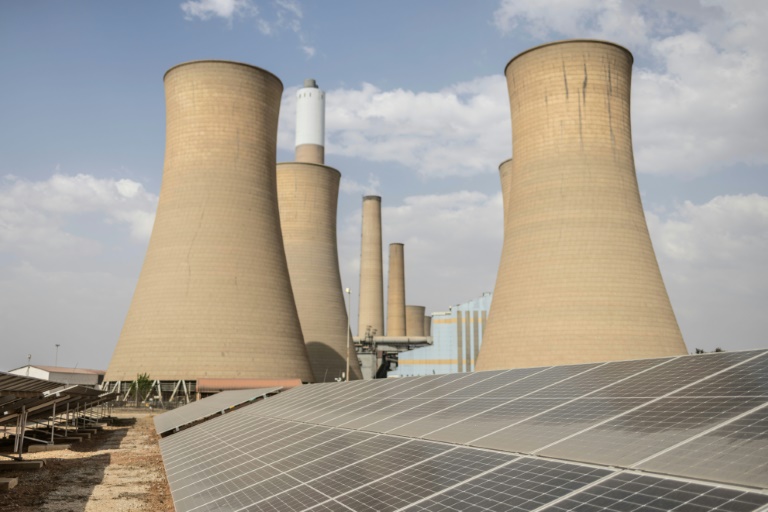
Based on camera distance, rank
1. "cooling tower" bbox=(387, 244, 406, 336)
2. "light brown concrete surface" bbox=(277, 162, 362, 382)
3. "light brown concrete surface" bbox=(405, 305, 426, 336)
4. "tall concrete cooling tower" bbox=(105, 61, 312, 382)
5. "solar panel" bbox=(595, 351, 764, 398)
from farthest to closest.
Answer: "light brown concrete surface" bbox=(405, 305, 426, 336) < "cooling tower" bbox=(387, 244, 406, 336) < "light brown concrete surface" bbox=(277, 162, 362, 382) < "tall concrete cooling tower" bbox=(105, 61, 312, 382) < "solar panel" bbox=(595, 351, 764, 398)

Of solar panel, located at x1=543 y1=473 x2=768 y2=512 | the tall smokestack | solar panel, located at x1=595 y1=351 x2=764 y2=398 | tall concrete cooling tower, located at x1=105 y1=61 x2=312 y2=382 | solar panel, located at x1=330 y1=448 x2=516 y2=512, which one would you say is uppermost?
the tall smokestack

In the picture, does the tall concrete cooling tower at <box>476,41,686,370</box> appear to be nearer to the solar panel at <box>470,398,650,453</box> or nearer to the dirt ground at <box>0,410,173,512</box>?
the dirt ground at <box>0,410,173,512</box>

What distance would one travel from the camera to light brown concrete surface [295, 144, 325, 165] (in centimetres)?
5759

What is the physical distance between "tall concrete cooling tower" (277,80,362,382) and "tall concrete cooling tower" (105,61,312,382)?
10.3 meters

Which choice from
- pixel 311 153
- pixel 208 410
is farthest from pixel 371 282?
pixel 208 410

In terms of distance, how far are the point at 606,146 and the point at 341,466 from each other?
21.3 m

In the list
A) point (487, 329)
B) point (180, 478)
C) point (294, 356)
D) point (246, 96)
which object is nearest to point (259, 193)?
point (246, 96)

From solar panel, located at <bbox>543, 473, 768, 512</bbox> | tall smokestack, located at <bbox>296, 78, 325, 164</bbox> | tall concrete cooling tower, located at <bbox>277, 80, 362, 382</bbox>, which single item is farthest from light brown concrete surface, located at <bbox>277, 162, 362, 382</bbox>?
solar panel, located at <bbox>543, 473, 768, 512</bbox>

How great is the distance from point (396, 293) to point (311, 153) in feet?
73.7

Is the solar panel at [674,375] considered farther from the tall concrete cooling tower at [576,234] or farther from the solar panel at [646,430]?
the tall concrete cooling tower at [576,234]

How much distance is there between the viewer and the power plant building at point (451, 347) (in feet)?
186

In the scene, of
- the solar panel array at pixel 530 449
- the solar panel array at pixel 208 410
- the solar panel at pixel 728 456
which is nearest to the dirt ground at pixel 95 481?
the solar panel array at pixel 208 410

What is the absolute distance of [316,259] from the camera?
4238 cm

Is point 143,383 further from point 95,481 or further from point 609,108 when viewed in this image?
point 609,108
